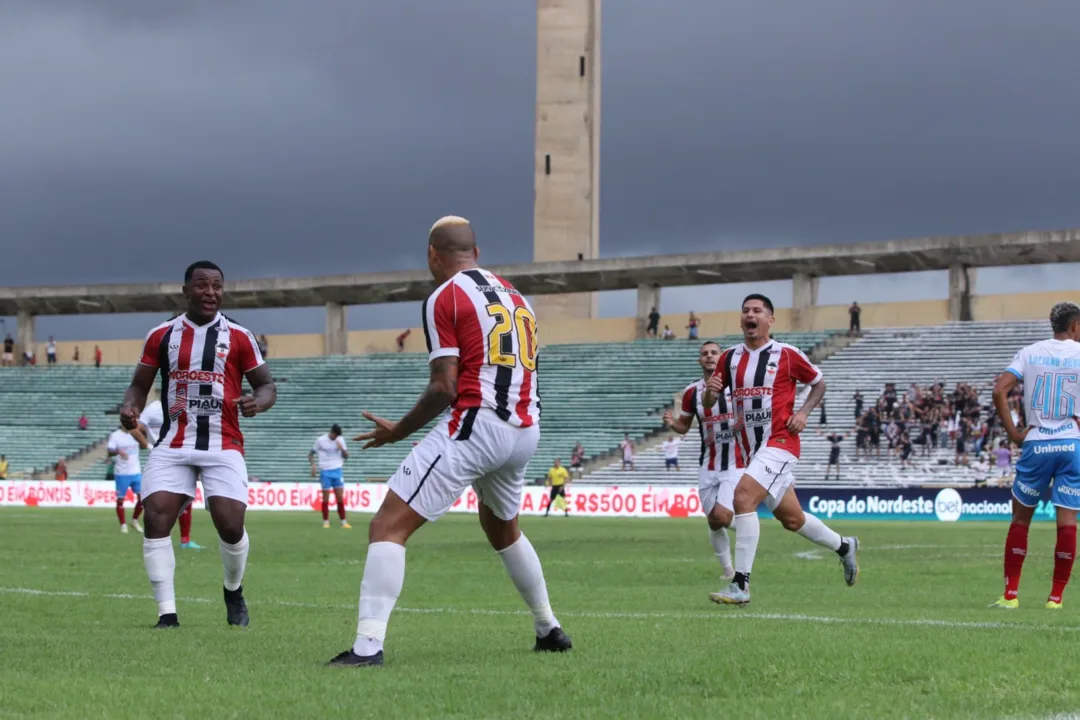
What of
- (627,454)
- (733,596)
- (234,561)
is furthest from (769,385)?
(627,454)

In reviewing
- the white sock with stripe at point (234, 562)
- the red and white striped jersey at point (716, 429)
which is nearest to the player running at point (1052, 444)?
the red and white striped jersey at point (716, 429)

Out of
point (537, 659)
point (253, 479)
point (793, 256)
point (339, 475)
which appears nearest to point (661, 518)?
point (339, 475)

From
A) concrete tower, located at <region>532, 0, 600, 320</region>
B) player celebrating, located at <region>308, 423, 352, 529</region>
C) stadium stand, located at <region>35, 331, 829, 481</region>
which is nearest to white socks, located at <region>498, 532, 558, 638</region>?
player celebrating, located at <region>308, 423, 352, 529</region>

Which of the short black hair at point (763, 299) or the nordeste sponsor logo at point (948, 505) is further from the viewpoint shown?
the nordeste sponsor logo at point (948, 505)

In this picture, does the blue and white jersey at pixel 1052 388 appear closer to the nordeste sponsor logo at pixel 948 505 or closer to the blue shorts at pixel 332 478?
the blue shorts at pixel 332 478

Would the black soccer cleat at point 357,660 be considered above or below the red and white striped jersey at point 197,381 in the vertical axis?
below

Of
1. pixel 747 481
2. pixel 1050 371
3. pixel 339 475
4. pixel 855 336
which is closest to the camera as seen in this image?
pixel 1050 371

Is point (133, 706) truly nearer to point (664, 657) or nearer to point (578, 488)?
point (664, 657)

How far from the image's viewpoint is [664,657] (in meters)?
7.03

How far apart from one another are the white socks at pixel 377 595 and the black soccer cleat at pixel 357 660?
0.06 ft

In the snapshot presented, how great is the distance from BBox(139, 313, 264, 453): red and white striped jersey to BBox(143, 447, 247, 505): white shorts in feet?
0.18

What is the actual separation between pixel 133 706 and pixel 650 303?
57219mm

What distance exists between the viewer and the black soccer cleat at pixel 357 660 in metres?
6.71

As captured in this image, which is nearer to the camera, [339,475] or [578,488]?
[339,475]
